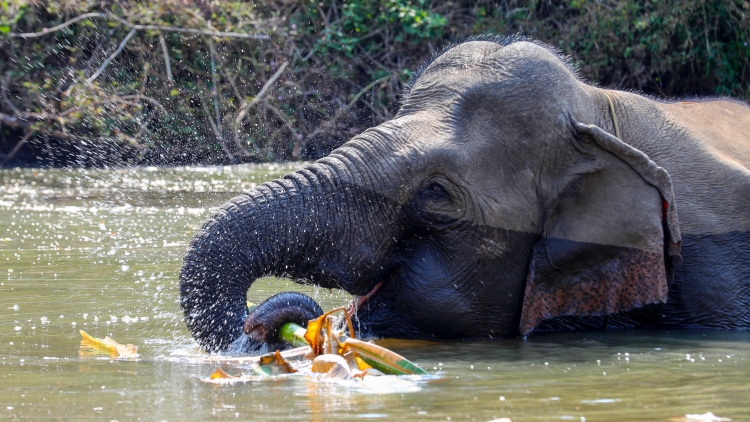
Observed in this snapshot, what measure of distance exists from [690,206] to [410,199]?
1.50 meters

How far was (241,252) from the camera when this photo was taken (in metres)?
5.41

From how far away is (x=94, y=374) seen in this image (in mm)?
5074

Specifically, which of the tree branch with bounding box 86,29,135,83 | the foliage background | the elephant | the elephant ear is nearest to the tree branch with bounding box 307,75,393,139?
the foliage background

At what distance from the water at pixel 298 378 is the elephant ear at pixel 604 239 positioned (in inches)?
8.9

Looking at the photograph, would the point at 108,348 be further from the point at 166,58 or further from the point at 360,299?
the point at 166,58

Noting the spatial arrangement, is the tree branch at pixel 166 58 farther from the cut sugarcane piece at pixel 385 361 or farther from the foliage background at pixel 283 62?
the cut sugarcane piece at pixel 385 361

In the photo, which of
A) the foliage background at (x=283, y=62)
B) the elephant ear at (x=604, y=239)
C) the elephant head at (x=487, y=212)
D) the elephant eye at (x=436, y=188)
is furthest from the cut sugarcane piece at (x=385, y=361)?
the foliage background at (x=283, y=62)

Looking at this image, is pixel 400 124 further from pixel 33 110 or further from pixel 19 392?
pixel 33 110

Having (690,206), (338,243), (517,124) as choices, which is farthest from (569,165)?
(338,243)

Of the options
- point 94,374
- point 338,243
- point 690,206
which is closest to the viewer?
point 94,374

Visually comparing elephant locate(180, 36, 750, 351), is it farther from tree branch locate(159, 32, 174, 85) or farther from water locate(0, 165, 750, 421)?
tree branch locate(159, 32, 174, 85)

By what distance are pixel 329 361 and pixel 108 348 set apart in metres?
1.37

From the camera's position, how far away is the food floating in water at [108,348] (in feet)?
18.5

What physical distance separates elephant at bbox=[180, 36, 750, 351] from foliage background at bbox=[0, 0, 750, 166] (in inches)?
460
